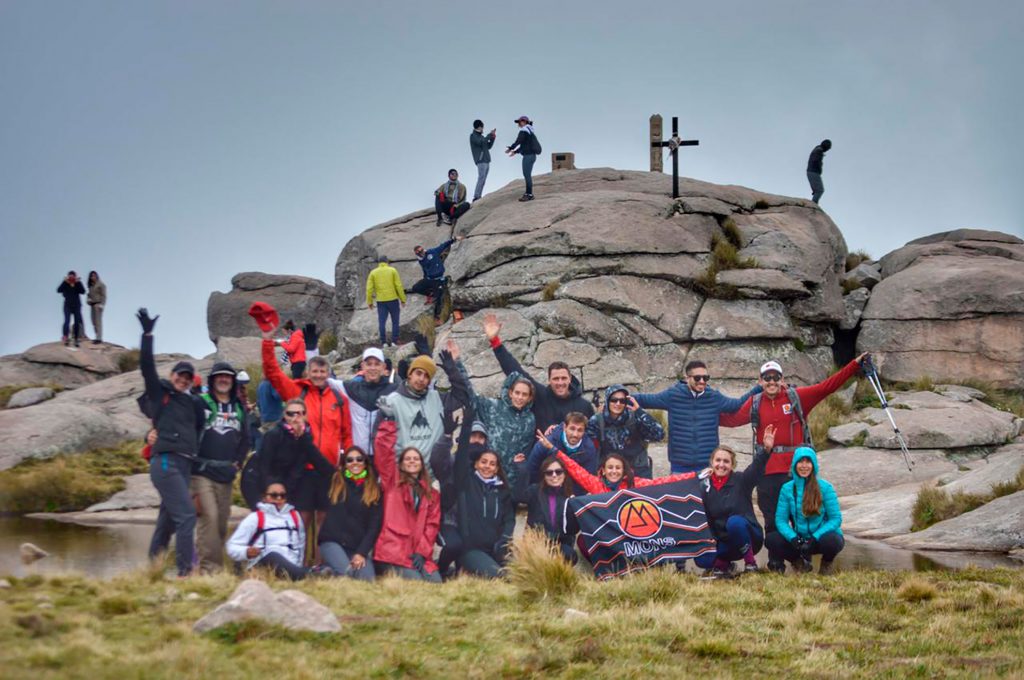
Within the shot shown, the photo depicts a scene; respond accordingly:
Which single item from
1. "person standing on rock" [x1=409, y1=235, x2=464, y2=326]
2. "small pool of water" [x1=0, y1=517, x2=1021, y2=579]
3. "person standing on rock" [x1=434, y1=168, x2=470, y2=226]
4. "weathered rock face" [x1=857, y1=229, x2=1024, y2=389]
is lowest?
"small pool of water" [x1=0, y1=517, x2=1021, y2=579]

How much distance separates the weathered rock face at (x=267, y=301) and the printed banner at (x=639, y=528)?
2123 centimetres

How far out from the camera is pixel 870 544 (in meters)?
13.3

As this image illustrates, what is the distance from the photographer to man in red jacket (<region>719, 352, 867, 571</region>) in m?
11.3

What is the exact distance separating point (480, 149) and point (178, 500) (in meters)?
18.4

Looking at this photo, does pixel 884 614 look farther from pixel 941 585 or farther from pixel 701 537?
pixel 701 537

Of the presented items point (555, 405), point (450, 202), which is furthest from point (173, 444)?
point (450, 202)

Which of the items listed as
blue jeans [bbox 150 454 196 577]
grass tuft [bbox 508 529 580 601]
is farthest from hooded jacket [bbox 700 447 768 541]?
blue jeans [bbox 150 454 196 577]

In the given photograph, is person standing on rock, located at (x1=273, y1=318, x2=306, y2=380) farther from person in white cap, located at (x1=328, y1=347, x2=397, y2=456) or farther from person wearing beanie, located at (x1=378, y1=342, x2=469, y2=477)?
person wearing beanie, located at (x1=378, y1=342, x2=469, y2=477)

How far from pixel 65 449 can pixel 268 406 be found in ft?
27.2

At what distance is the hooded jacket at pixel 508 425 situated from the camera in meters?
11.7

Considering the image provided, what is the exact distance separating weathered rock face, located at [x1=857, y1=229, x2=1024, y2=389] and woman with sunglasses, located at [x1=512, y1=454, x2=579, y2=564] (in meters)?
14.9

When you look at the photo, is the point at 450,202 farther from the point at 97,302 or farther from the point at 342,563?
the point at 342,563

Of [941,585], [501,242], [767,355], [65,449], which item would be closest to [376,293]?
[501,242]

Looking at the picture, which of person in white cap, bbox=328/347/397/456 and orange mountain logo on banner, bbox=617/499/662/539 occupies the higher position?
person in white cap, bbox=328/347/397/456
